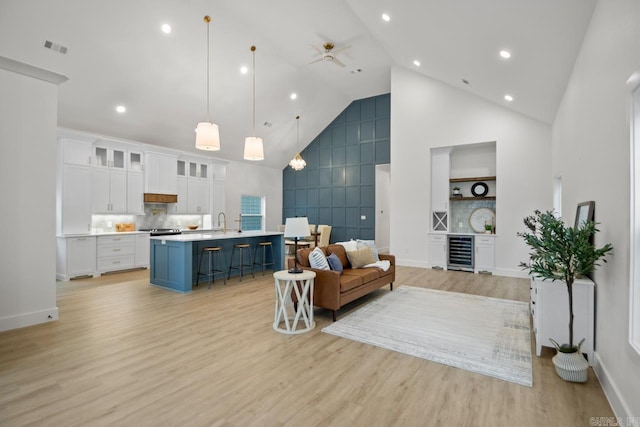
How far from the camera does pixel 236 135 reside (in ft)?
29.8

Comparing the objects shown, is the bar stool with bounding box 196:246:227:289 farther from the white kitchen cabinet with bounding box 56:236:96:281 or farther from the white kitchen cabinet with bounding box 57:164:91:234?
the white kitchen cabinet with bounding box 57:164:91:234

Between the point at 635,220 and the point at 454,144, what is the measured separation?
5653 millimetres

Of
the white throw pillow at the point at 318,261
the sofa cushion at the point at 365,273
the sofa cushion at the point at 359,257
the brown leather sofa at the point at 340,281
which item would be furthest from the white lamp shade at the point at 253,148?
the sofa cushion at the point at 365,273

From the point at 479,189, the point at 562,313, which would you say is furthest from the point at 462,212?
the point at 562,313

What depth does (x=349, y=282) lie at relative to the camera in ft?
13.6

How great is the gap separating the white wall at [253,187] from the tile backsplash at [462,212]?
20.1ft

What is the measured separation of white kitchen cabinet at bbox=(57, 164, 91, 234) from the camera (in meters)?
6.25

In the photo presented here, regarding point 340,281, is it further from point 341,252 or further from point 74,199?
point 74,199

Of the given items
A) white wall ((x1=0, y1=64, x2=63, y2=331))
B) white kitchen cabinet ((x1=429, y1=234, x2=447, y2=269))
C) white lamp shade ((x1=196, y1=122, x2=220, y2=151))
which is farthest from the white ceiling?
white kitchen cabinet ((x1=429, y1=234, x2=447, y2=269))

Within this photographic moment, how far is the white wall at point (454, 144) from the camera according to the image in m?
6.48

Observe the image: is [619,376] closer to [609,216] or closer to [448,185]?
[609,216]

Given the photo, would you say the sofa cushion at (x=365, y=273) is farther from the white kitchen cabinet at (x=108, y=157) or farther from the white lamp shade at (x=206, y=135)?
the white kitchen cabinet at (x=108, y=157)

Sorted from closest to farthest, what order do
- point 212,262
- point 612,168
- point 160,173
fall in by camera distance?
point 612,168 → point 212,262 → point 160,173

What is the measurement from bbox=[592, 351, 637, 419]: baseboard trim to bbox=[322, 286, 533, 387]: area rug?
18.1 inches
